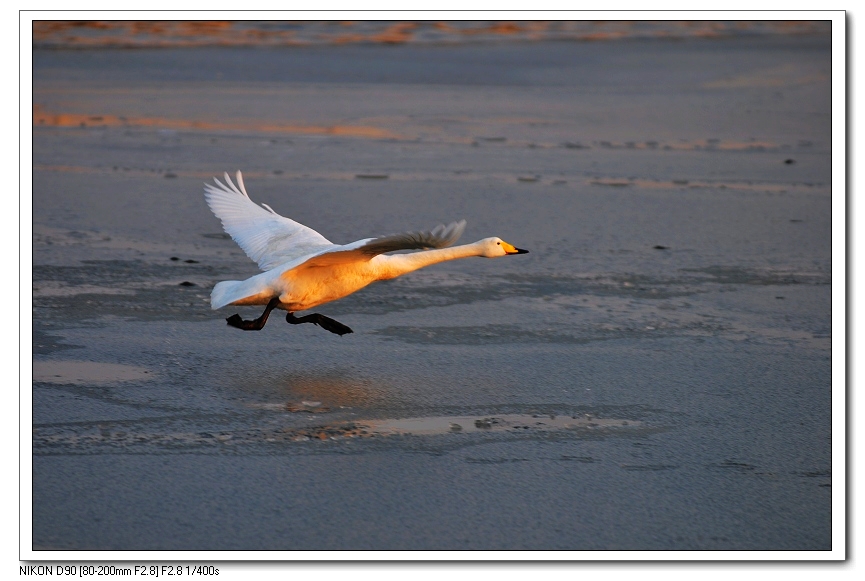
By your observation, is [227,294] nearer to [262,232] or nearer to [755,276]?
[262,232]

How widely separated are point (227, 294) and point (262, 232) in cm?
93

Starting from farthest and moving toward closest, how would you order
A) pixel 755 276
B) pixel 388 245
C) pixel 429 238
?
pixel 755 276 → pixel 388 245 → pixel 429 238

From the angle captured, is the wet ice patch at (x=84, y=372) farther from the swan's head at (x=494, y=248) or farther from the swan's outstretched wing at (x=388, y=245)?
the swan's head at (x=494, y=248)

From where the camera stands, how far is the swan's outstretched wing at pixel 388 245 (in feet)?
16.8

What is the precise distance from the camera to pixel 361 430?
206 inches

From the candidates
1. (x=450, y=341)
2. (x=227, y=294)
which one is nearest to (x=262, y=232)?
(x=227, y=294)

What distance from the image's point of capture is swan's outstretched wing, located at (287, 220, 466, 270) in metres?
5.11

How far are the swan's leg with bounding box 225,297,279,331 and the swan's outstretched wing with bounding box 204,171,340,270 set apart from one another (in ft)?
1.11

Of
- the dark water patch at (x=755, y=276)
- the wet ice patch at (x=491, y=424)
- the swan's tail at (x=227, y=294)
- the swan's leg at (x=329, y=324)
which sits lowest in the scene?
the wet ice patch at (x=491, y=424)

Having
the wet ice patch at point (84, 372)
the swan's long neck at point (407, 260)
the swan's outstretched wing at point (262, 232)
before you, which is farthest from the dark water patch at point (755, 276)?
the wet ice patch at point (84, 372)

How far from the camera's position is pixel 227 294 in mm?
6203

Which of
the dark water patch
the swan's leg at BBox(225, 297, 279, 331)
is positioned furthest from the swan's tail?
the dark water patch

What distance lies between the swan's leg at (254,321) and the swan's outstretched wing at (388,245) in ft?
1.17
